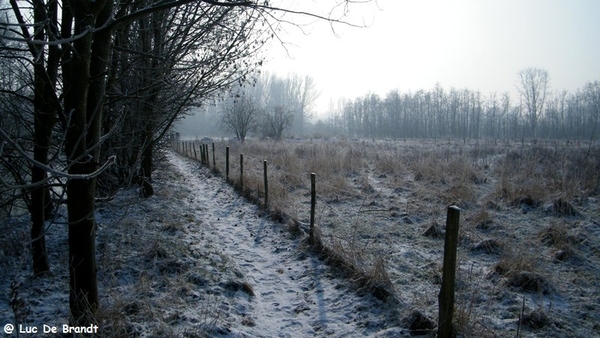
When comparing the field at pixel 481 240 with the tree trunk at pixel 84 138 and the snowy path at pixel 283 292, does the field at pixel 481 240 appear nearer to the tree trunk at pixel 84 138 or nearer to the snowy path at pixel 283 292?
the snowy path at pixel 283 292

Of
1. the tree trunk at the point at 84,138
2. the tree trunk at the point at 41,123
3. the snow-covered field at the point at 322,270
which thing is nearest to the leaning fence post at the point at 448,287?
the snow-covered field at the point at 322,270

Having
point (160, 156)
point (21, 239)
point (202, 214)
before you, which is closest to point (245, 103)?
point (160, 156)

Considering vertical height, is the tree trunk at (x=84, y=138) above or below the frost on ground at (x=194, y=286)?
above

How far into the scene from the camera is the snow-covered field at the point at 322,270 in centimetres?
350

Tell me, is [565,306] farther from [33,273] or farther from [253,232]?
[33,273]

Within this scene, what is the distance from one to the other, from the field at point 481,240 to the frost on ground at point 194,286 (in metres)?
0.55

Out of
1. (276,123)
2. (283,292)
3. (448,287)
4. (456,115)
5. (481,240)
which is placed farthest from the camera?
(456,115)

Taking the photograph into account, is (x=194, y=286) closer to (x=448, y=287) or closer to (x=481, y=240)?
(x=448, y=287)

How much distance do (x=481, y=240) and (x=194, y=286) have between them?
15.9 ft

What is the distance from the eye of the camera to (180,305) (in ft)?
12.3

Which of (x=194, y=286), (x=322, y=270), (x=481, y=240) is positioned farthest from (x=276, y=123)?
(x=194, y=286)

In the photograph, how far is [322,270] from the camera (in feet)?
16.7

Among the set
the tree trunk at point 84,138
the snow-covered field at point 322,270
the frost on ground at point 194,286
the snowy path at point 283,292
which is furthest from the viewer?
the snowy path at point 283,292

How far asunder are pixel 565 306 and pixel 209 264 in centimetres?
449
